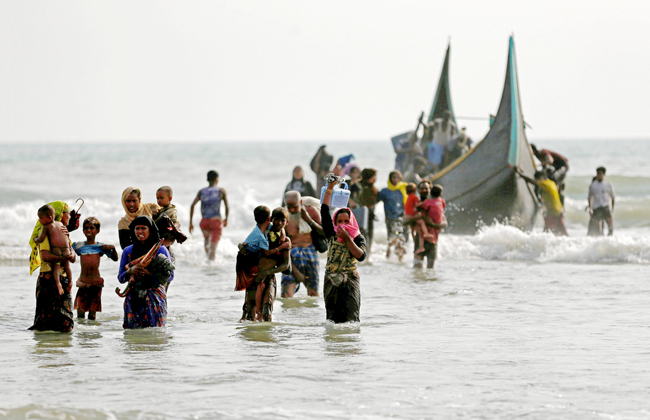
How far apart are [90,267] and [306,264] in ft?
7.33

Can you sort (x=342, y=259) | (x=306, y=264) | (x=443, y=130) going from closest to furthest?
(x=342, y=259) → (x=306, y=264) → (x=443, y=130)

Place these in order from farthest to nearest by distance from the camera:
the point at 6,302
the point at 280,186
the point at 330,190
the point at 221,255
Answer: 1. the point at 280,186
2. the point at 221,255
3. the point at 6,302
4. the point at 330,190

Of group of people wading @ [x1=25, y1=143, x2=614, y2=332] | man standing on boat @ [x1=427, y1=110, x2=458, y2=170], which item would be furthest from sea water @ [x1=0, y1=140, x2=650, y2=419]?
man standing on boat @ [x1=427, y1=110, x2=458, y2=170]

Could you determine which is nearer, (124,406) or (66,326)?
(124,406)

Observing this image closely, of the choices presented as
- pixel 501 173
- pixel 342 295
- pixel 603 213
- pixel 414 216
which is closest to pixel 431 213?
pixel 414 216

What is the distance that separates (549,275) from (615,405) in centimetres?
781

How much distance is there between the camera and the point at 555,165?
17.5 m

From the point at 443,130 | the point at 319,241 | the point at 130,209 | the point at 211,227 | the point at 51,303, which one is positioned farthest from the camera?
the point at 443,130

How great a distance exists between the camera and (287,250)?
7801 millimetres

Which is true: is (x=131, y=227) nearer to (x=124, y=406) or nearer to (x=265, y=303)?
(x=265, y=303)

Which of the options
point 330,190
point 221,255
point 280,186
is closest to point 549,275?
point 221,255

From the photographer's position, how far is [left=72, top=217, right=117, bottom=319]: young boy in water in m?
8.22

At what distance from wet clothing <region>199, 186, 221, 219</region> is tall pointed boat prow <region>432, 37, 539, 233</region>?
700 centimetres

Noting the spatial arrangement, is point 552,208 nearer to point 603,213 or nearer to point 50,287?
point 603,213
